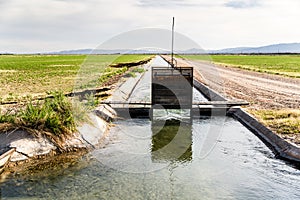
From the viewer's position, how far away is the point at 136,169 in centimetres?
744

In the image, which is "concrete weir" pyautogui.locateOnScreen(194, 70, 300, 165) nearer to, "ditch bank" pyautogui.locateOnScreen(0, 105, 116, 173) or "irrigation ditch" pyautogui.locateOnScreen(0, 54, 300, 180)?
"irrigation ditch" pyautogui.locateOnScreen(0, 54, 300, 180)

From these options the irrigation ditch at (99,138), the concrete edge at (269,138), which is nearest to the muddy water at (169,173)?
the concrete edge at (269,138)

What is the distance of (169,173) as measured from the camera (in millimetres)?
7230

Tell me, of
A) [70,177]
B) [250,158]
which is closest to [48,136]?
[70,177]

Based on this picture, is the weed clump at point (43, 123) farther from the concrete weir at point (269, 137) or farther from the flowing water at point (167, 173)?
the concrete weir at point (269, 137)

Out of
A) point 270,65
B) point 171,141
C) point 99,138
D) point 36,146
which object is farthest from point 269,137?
point 270,65

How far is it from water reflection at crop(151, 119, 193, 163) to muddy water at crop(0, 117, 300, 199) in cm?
2

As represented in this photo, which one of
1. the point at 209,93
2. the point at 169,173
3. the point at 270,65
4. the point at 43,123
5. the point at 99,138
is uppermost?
the point at 43,123

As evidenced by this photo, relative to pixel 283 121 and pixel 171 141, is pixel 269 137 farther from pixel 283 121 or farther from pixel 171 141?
pixel 171 141

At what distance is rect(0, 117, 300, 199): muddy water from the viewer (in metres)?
6.18

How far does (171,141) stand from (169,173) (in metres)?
2.56

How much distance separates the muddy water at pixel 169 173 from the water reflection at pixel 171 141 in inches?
0.9

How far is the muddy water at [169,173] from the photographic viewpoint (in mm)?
6180

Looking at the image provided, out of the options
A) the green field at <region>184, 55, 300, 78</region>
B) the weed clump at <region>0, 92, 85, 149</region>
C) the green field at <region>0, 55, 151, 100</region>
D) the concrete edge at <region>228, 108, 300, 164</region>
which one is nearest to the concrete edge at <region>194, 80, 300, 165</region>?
the concrete edge at <region>228, 108, 300, 164</region>
